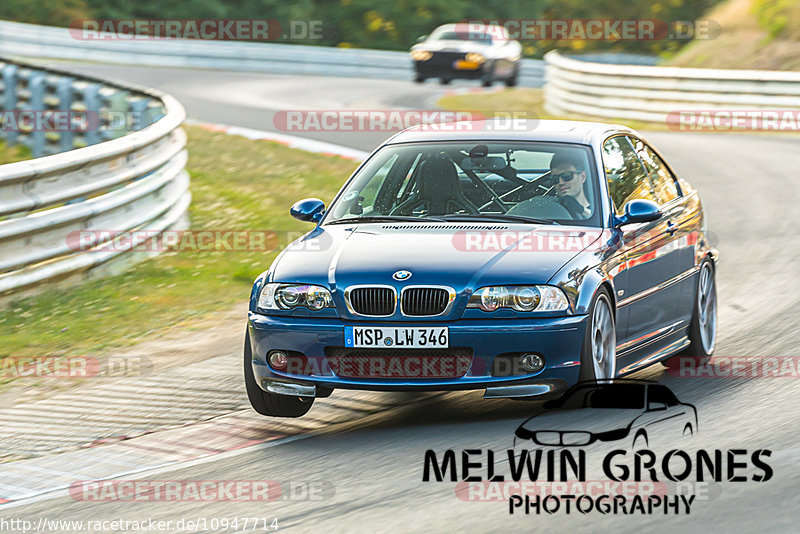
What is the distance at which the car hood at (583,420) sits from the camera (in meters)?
6.75

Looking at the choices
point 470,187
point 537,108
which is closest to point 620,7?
point 537,108

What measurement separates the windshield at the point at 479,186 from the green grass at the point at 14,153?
12731 millimetres

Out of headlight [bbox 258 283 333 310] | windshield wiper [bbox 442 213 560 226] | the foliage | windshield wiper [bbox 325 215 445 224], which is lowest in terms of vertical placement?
the foliage

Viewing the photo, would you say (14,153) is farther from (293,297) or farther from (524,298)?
(524,298)

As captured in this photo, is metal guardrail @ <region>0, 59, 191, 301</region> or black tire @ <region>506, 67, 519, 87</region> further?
black tire @ <region>506, 67, 519, 87</region>

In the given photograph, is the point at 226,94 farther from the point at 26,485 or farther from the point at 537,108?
the point at 26,485

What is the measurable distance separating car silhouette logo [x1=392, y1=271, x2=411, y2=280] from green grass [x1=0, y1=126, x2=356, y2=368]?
347 centimetres

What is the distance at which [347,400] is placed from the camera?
26.1 feet

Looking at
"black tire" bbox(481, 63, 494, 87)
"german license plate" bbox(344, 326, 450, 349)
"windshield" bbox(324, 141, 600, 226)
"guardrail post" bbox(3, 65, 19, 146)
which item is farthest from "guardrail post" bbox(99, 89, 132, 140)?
"black tire" bbox(481, 63, 494, 87)

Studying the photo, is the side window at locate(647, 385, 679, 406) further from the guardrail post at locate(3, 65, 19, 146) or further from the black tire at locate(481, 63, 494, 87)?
the black tire at locate(481, 63, 494, 87)

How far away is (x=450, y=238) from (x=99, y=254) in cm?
524

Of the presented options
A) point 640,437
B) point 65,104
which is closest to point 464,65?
point 65,104

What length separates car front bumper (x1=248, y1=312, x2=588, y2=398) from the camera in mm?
6758

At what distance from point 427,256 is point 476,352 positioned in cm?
59
